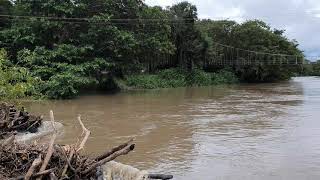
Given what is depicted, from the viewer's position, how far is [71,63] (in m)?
34.1

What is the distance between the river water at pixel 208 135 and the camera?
12305 millimetres

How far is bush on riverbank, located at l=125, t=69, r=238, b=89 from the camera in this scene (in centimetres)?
4559

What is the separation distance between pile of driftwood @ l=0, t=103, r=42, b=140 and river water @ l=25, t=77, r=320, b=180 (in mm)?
1140

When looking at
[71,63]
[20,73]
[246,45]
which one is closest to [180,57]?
[246,45]

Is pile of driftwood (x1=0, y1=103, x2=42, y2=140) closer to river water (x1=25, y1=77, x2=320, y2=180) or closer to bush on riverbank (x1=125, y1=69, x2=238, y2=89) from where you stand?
river water (x1=25, y1=77, x2=320, y2=180)

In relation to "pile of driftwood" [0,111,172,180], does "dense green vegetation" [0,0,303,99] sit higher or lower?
higher

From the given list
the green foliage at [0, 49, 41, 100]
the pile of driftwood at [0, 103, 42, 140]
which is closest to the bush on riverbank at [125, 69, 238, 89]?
the pile of driftwood at [0, 103, 42, 140]

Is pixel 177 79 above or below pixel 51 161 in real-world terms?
above

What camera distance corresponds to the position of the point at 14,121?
13.9 m

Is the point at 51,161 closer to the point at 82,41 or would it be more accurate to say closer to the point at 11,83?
the point at 11,83

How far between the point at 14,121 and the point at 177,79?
3820 centimetres

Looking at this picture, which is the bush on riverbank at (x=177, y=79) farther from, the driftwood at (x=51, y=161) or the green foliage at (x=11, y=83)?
the driftwood at (x=51, y=161)

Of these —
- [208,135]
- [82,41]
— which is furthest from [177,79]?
[208,135]

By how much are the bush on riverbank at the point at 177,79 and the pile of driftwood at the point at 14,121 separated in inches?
1121
